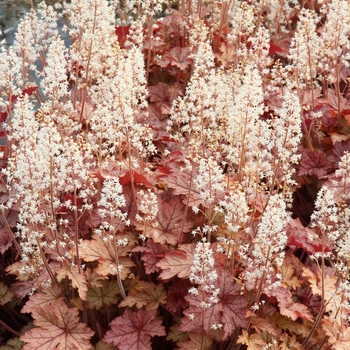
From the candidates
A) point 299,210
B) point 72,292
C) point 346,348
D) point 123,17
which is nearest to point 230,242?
point 346,348

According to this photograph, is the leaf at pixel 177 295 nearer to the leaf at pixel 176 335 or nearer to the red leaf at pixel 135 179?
the leaf at pixel 176 335

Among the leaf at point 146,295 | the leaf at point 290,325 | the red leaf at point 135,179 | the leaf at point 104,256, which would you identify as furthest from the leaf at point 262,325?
the red leaf at point 135,179

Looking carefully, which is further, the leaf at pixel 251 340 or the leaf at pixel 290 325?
the leaf at pixel 290 325

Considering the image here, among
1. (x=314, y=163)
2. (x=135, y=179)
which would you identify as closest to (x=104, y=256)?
(x=135, y=179)

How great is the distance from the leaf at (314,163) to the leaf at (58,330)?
2178mm

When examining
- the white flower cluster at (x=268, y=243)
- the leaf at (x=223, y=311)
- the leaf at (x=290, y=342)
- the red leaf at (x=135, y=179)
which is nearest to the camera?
the white flower cluster at (x=268, y=243)

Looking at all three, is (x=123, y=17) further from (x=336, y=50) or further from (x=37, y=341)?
(x=37, y=341)

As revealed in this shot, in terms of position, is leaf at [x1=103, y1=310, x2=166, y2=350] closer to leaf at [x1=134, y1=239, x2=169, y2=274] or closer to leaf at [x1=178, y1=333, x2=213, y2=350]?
leaf at [x1=178, y1=333, x2=213, y2=350]

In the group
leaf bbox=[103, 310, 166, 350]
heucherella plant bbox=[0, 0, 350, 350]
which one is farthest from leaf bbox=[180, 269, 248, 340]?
leaf bbox=[103, 310, 166, 350]

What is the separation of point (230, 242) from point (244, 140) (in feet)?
2.17

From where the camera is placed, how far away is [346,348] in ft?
10.3

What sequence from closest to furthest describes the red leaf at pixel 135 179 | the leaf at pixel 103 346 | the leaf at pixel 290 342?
the leaf at pixel 290 342 < the leaf at pixel 103 346 < the red leaf at pixel 135 179

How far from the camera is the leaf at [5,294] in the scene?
12.8 feet

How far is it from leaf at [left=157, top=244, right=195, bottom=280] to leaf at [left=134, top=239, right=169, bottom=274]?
0.10 meters
